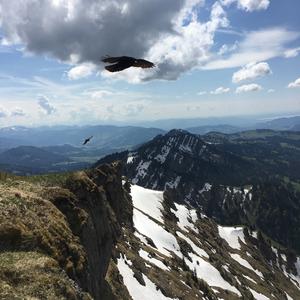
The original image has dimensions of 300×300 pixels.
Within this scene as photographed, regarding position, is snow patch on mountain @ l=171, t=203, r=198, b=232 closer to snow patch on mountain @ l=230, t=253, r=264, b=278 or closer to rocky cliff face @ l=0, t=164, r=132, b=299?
snow patch on mountain @ l=230, t=253, r=264, b=278

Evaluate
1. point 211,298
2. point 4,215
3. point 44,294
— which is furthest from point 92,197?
point 211,298

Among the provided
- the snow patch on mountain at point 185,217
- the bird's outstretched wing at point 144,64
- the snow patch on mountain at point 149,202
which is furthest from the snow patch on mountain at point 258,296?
the bird's outstretched wing at point 144,64

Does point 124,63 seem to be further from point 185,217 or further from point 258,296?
point 185,217

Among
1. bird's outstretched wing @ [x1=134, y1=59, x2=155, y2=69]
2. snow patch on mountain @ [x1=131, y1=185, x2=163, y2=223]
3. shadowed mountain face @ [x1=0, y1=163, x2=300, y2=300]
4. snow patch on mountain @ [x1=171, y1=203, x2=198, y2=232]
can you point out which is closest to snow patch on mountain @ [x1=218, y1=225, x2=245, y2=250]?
snow patch on mountain @ [x1=171, y1=203, x2=198, y2=232]

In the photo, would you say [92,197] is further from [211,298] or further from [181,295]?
[211,298]

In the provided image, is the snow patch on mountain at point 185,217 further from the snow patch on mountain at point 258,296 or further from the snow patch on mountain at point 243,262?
the snow patch on mountain at point 258,296

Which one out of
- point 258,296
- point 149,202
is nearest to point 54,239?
point 258,296
